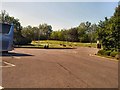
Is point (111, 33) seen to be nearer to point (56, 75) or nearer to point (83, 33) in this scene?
point (56, 75)

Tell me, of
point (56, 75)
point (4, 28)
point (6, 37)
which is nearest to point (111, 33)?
point (4, 28)

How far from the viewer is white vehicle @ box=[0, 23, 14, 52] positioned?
23.7 metres

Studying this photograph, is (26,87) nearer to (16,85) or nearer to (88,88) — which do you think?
(16,85)

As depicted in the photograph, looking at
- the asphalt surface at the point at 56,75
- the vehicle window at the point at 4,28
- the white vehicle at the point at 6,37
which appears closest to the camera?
the asphalt surface at the point at 56,75

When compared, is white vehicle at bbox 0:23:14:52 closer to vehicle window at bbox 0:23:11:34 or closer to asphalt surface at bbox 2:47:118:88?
vehicle window at bbox 0:23:11:34

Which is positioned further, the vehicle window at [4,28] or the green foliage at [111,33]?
the green foliage at [111,33]

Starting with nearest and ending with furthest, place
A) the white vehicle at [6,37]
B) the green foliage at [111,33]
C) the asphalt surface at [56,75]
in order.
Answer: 1. the asphalt surface at [56,75]
2. the white vehicle at [6,37]
3. the green foliage at [111,33]

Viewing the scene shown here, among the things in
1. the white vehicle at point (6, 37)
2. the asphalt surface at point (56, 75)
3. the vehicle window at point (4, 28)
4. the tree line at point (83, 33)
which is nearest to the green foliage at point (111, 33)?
the tree line at point (83, 33)

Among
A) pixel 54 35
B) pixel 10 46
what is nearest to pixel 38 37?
pixel 54 35

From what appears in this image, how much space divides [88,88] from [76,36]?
14088 cm

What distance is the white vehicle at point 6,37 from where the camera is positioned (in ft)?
77.9

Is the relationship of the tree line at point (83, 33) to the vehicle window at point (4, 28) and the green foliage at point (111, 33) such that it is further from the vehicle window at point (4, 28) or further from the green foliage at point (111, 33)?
the vehicle window at point (4, 28)

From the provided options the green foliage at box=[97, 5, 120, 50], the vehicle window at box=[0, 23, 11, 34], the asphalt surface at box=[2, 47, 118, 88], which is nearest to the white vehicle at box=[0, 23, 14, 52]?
the vehicle window at box=[0, 23, 11, 34]

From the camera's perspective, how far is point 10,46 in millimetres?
24812
